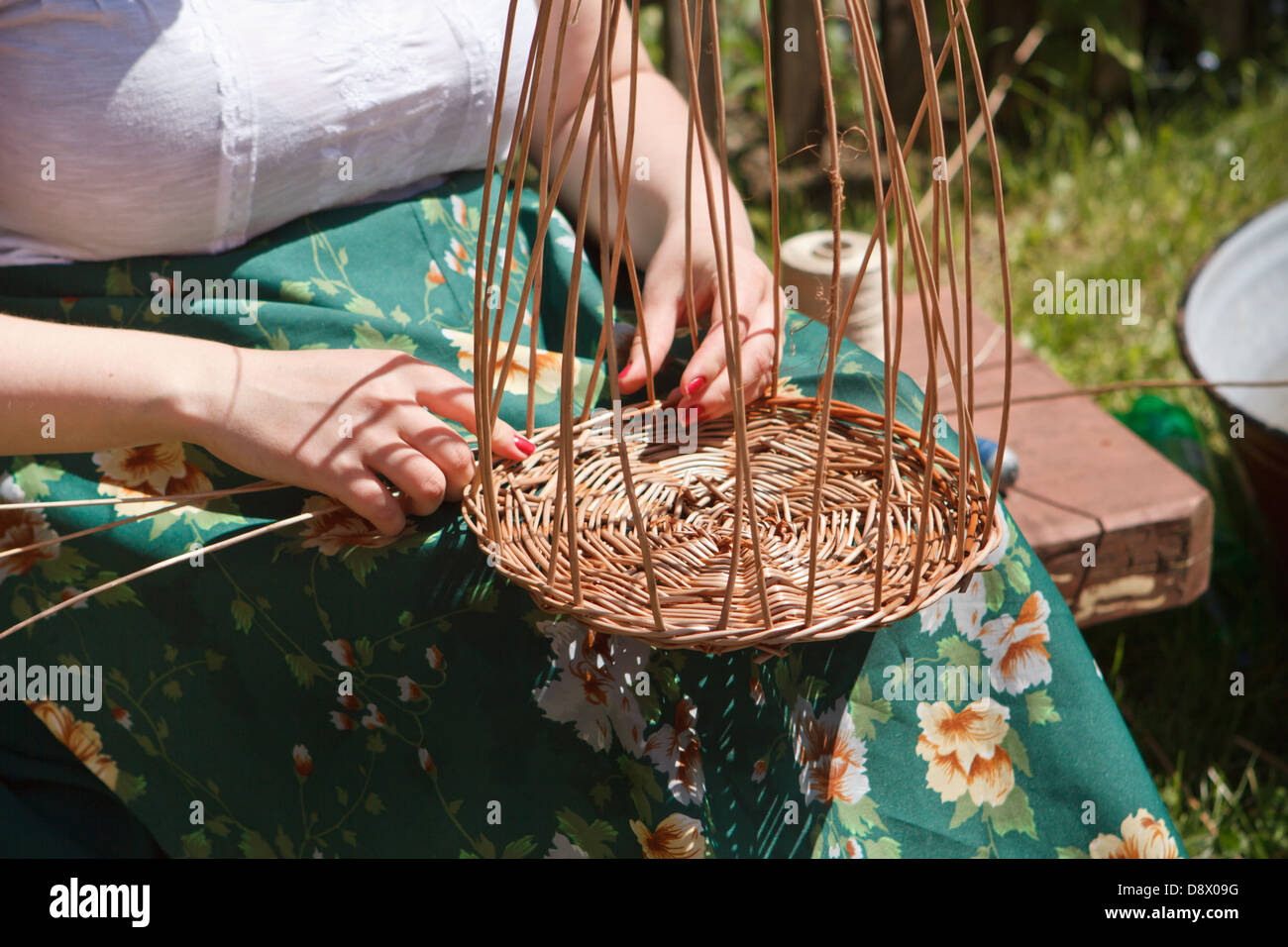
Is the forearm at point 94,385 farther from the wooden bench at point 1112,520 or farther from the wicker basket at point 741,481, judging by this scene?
the wooden bench at point 1112,520

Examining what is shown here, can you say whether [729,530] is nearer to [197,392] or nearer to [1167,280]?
[197,392]

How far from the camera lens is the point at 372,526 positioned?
0.68m

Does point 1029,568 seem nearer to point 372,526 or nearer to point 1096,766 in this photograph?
point 1096,766

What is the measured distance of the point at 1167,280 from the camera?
73.5 inches

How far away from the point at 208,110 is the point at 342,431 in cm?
23

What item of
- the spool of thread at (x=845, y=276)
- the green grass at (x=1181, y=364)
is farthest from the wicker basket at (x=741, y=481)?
the green grass at (x=1181, y=364)

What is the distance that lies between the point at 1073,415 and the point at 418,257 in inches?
30.0

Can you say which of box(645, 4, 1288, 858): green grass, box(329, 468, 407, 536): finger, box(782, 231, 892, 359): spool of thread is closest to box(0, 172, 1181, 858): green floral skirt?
box(329, 468, 407, 536): finger

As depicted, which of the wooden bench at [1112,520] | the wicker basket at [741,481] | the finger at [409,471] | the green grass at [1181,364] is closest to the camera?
the wicker basket at [741,481]

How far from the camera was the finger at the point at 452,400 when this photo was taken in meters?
0.69

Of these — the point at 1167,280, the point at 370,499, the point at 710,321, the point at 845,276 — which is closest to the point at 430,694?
the point at 370,499

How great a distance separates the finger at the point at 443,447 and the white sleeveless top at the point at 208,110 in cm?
21

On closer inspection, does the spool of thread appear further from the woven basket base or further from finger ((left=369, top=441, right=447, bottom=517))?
finger ((left=369, top=441, right=447, bottom=517))
